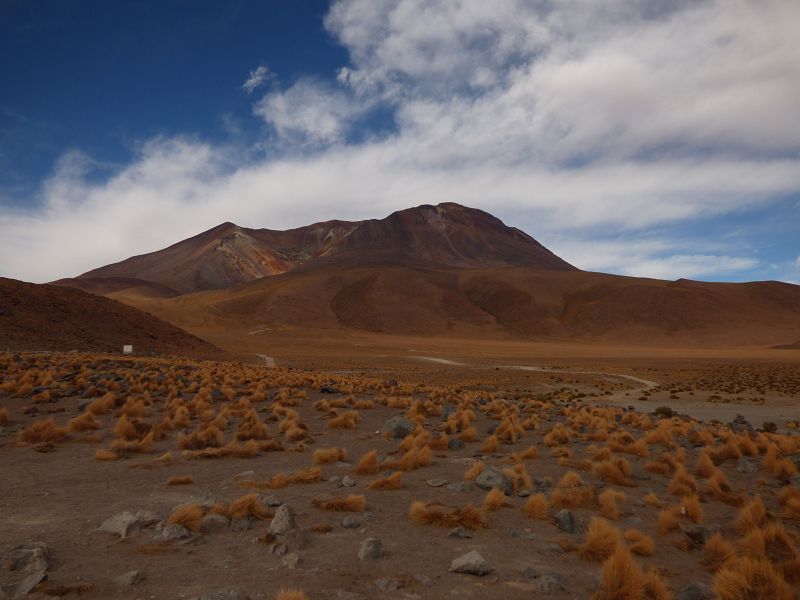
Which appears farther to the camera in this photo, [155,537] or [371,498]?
[371,498]

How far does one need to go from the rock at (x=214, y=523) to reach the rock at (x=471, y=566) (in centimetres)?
290

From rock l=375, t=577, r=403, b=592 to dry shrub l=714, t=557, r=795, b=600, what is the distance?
299 centimetres

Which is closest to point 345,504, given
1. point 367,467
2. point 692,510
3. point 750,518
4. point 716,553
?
point 367,467

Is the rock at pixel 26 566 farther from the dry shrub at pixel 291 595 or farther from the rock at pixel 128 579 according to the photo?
the dry shrub at pixel 291 595

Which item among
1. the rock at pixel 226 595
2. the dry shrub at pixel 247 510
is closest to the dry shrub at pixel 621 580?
the rock at pixel 226 595

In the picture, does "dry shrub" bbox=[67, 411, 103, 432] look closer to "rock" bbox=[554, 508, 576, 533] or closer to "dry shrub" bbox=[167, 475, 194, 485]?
"dry shrub" bbox=[167, 475, 194, 485]

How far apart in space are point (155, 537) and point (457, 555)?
342cm

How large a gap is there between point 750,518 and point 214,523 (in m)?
7.02

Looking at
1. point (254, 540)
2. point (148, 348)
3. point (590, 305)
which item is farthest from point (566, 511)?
point (590, 305)

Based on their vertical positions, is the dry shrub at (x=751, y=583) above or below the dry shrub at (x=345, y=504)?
above

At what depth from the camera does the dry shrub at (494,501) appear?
7.80 meters

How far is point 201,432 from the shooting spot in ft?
39.6

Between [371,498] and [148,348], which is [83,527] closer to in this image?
[371,498]

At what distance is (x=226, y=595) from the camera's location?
466 centimetres
